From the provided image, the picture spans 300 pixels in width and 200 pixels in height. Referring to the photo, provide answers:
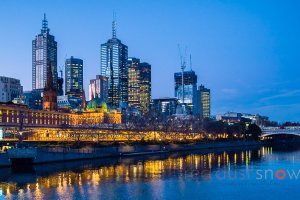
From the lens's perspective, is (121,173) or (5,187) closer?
(5,187)

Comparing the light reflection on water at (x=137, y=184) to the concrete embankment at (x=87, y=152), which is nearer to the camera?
the light reflection on water at (x=137, y=184)

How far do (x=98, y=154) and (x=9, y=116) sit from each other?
94566mm

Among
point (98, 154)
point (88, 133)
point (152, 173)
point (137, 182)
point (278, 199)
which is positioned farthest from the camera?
point (88, 133)

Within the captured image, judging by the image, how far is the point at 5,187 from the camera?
56.4 m

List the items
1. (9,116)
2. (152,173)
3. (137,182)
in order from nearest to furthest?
(137,182), (152,173), (9,116)

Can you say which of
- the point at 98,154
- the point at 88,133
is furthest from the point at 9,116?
the point at 98,154

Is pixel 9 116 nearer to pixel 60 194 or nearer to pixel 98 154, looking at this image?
pixel 98 154

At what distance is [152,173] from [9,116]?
5329 inches

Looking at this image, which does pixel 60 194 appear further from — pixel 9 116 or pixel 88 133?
pixel 9 116

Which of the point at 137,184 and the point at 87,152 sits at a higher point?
the point at 87,152

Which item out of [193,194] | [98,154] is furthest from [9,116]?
[193,194]

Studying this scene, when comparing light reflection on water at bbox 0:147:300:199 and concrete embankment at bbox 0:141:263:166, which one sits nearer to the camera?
light reflection on water at bbox 0:147:300:199

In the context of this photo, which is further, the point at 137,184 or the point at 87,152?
the point at 87,152

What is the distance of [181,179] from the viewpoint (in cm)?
6194
